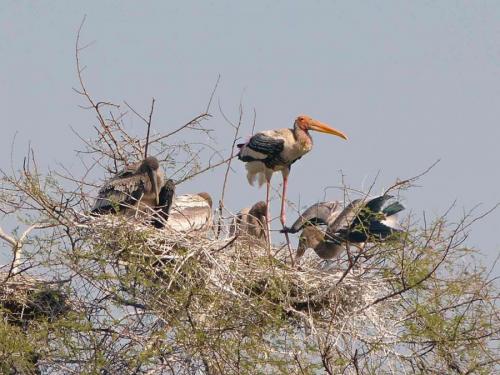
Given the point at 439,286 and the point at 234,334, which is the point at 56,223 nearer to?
the point at 234,334

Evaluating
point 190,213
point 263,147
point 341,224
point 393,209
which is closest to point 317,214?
point 341,224

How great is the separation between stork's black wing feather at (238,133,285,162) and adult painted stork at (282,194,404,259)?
1.67 meters

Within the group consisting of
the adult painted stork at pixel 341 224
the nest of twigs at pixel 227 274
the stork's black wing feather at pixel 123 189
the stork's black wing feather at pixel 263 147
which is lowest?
the nest of twigs at pixel 227 274

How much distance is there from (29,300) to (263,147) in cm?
339

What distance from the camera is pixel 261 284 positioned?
10.9 metres

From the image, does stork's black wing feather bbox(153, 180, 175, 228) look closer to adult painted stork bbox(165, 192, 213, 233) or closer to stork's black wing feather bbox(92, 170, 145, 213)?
adult painted stork bbox(165, 192, 213, 233)

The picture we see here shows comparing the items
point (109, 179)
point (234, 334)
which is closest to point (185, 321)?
point (234, 334)

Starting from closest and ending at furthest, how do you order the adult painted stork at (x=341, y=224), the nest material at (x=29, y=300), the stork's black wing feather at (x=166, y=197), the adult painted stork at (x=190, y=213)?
1. the adult painted stork at (x=341, y=224)
2. the nest material at (x=29, y=300)
3. the adult painted stork at (x=190, y=213)
4. the stork's black wing feather at (x=166, y=197)

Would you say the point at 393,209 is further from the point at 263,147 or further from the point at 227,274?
the point at 263,147

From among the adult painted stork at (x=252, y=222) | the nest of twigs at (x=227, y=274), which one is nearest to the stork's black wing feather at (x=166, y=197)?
the adult painted stork at (x=252, y=222)

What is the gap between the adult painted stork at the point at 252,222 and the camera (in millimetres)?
12132

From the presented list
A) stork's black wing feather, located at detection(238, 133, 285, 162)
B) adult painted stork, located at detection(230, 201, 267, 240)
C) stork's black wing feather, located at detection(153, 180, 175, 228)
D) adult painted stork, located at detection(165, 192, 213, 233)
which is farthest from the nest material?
stork's black wing feather, located at detection(238, 133, 285, 162)

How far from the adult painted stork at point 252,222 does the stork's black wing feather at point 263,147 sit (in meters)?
0.54

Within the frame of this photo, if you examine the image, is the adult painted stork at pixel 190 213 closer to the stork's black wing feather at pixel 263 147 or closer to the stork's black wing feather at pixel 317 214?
the stork's black wing feather at pixel 317 214
